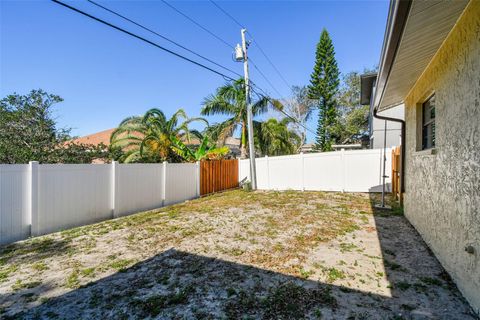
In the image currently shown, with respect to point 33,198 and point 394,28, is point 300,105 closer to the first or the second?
point 33,198

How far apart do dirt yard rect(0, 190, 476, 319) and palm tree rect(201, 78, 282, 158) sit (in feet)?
31.3

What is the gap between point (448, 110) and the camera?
3346 mm

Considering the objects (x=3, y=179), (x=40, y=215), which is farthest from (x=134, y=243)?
(x=3, y=179)

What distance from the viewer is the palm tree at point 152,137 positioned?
1185 centimetres

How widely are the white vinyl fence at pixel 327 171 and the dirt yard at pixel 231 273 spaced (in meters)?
4.84

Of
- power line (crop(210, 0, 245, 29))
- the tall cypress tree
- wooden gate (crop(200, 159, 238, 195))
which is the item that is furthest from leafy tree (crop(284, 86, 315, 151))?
wooden gate (crop(200, 159, 238, 195))

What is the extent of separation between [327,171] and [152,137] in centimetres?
828

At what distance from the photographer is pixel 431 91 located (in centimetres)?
435

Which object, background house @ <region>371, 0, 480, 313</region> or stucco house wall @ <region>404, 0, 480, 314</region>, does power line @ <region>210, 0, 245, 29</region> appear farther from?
Result: stucco house wall @ <region>404, 0, 480, 314</region>

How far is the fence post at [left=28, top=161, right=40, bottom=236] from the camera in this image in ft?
17.6

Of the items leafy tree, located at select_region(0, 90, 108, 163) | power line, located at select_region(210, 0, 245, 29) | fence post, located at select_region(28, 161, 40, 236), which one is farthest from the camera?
power line, located at select_region(210, 0, 245, 29)

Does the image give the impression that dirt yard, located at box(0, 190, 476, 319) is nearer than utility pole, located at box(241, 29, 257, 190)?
Yes

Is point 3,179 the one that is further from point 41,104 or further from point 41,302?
point 41,104

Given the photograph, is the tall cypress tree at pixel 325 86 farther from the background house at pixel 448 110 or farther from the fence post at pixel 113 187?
the fence post at pixel 113 187
